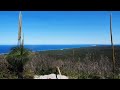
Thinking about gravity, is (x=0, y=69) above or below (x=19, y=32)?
below

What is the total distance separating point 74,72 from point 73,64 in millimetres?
460

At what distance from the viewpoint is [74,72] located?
23.4 feet
